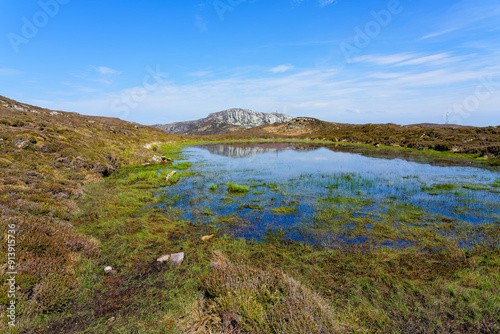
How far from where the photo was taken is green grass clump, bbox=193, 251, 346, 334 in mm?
4203

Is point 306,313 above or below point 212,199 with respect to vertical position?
above

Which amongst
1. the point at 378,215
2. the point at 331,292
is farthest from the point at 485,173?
the point at 331,292

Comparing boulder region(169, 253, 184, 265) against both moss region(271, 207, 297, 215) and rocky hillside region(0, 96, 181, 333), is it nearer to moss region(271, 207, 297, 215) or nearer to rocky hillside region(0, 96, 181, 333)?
rocky hillside region(0, 96, 181, 333)

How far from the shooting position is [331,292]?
20.8 feet

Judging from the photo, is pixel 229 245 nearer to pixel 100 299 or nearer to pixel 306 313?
pixel 100 299

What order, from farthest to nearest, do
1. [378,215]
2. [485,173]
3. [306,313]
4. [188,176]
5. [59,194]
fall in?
[188,176]
[485,173]
[59,194]
[378,215]
[306,313]

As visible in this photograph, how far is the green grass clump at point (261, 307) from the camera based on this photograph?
420 cm

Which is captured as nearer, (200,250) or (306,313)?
(306,313)

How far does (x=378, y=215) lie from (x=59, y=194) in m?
19.6

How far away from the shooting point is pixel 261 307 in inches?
180

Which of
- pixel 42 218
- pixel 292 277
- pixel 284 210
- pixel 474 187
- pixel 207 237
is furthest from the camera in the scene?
pixel 474 187

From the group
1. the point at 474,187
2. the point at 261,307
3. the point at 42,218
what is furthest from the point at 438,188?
the point at 42,218

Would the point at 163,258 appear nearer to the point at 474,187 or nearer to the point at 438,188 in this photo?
the point at 438,188

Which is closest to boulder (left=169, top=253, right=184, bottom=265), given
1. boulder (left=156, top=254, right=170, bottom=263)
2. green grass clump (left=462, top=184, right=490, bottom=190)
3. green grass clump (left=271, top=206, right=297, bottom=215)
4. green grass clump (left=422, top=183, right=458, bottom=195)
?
boulder (left=156, top=254, right=170, bottom=263)
